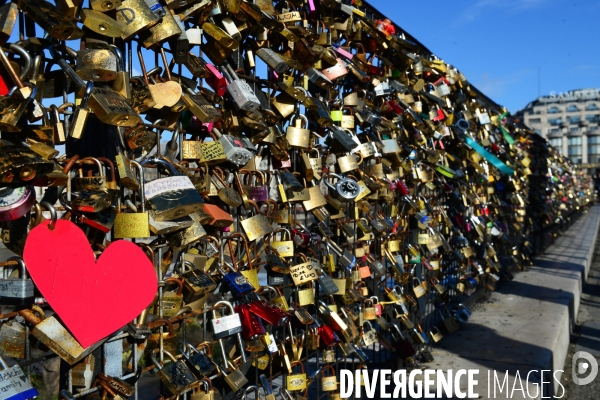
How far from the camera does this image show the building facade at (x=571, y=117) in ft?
276

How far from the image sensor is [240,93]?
69.9 inches

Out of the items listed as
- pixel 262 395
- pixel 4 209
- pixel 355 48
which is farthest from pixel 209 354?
pixel 355 48

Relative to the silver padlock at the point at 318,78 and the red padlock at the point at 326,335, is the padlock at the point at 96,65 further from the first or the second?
the red padlock at the point at 326,335

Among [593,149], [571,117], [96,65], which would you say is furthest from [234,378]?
[571,117]

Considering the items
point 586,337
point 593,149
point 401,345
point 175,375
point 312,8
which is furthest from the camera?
point 593,149

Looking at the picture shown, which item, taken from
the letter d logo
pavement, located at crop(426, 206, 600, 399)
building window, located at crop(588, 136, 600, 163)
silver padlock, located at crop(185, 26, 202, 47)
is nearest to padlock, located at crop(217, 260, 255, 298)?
silver padlock, located at crop(185, 26, 202, 47)

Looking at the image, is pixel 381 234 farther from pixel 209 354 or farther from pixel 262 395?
pixel 209 354

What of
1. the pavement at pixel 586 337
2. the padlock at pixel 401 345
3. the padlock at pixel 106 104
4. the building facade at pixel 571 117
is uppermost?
the building facade at pixel 571 117

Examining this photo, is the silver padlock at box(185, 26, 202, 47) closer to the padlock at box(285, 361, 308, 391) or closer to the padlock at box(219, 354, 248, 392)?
the padlock at box(219, 354, 248, 392)

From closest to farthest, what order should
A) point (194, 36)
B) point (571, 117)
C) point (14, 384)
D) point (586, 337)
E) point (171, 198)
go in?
point (14, 384), point (171, 198), point (194, 36), point (586, 337), point (571, 117)

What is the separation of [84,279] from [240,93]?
0.77 m

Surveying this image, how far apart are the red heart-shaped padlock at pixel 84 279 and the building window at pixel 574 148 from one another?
90.9 metres

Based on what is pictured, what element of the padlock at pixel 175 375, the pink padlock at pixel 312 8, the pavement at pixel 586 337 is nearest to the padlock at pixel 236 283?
the padlock at pixel 175 375

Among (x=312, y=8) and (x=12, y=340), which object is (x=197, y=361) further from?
(x=312, y=8)
